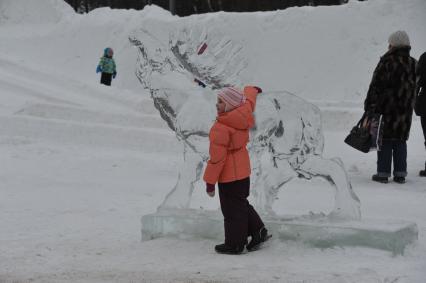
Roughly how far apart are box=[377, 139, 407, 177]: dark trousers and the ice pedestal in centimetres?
331

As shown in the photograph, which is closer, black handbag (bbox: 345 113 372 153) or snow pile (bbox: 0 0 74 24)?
black handbag (bbox: 345 113 372 153)

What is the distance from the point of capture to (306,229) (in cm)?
575

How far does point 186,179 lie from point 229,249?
87cm

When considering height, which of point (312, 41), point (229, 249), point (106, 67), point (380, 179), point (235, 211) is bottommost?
point (229, 249)

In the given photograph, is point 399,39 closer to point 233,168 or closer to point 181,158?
point 233,168

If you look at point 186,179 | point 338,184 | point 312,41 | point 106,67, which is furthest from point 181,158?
point 312,41

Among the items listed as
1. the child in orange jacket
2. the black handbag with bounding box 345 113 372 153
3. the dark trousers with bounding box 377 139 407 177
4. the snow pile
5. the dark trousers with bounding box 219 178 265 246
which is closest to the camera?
the child in orange jacket

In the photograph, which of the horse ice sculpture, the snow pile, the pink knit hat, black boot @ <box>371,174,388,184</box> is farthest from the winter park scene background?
the snow pile

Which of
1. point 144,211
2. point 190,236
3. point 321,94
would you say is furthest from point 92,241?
point 321,94

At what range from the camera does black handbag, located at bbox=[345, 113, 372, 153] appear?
8.55m

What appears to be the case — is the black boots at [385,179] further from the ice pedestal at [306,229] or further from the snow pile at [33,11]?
the snow pile at [33,11]

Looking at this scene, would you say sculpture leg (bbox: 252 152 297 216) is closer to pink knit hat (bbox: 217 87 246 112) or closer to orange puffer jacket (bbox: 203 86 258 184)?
orange puffer jacket (bbox: 203 86 258 184)

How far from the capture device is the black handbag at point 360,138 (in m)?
8.55

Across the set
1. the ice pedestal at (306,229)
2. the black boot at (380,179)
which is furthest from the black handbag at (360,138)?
the ice pedestal at (306,229)
